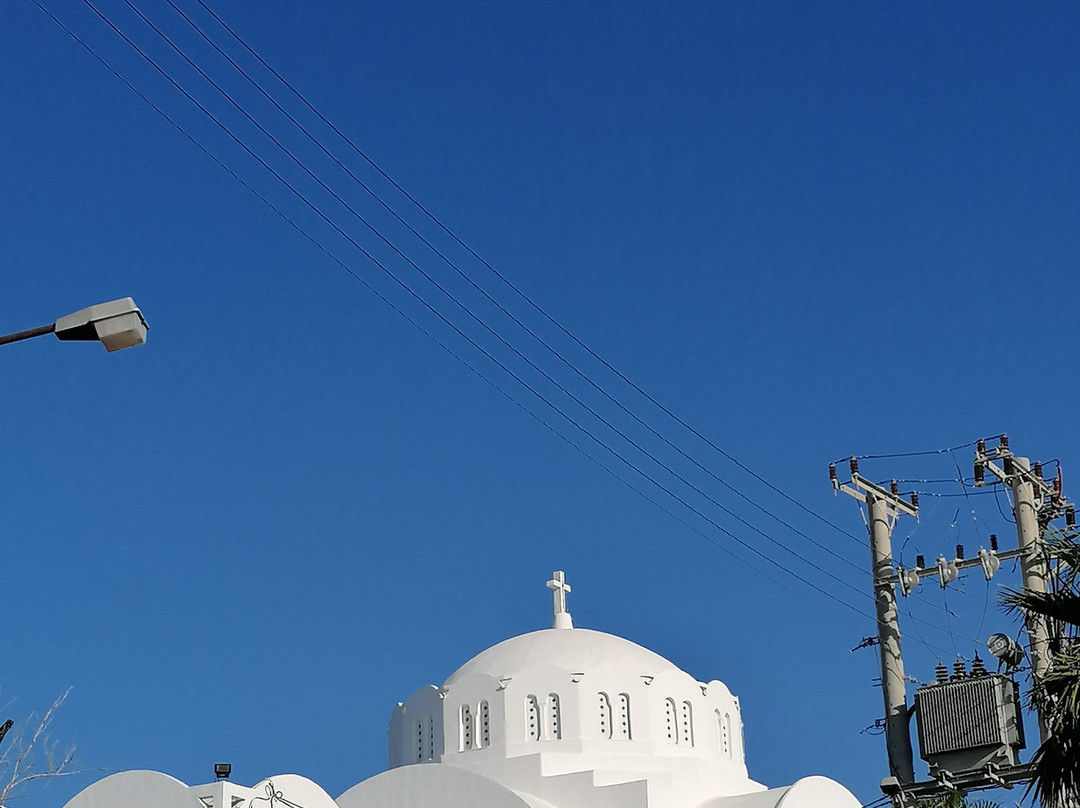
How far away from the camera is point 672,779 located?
29.3m

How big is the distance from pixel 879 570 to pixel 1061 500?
2598 mm

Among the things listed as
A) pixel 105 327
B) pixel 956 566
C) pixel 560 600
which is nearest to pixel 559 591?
pixel 560 600

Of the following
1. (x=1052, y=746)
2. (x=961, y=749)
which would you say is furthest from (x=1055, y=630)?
(x=961, y=749)

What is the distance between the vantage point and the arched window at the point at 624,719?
30578mm

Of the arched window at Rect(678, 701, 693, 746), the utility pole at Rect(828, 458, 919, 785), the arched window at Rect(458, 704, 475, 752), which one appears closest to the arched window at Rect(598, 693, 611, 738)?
the arched window at Rect(678, 701, 693, 746)

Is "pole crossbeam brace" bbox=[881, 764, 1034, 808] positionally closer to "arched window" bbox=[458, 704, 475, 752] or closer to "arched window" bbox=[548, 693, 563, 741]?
"arched window" bbox=[548, 693, 563, 741]

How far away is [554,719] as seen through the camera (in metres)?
30.6

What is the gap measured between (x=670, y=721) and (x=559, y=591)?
4.55m

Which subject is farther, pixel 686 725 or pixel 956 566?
pixel 686 725

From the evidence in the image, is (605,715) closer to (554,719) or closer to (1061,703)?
(554,719)

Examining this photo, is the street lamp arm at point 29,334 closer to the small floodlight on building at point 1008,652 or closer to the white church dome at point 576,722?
the small floodlight on building at point 1008,652

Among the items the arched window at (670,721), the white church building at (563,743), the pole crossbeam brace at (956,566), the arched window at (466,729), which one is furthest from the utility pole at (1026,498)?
the arched window at (466,729)

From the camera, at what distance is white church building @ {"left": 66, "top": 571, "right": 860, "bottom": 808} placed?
28578mm

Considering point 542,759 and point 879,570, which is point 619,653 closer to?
point 542,759
